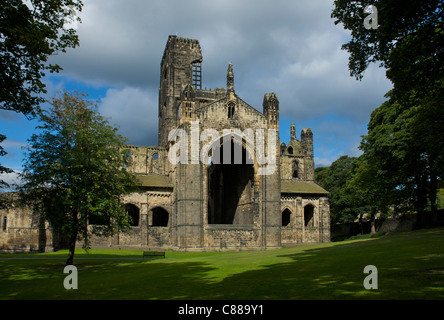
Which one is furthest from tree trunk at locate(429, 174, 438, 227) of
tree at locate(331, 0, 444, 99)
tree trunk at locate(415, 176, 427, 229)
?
tree at locate(331, 0, 444, 99)

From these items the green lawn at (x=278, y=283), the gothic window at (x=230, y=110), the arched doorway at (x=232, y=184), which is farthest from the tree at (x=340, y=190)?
the green lawn at (x=278, y=283)

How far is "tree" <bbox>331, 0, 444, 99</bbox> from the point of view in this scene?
14.7m

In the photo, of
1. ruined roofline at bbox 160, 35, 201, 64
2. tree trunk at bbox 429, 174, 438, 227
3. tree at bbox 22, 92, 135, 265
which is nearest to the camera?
tree at bbox 22, 92, 135, 265

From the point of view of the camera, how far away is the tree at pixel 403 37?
48.3ft

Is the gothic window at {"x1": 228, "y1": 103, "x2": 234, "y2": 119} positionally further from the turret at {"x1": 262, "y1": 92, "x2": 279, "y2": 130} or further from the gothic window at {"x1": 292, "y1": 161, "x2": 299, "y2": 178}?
the gothic window at {"x1": 292, "y1": 161, "x2": 299, "y2": 178}

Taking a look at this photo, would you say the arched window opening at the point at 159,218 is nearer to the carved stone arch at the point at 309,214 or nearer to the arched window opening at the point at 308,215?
the carved stone arch at the point at 309,214

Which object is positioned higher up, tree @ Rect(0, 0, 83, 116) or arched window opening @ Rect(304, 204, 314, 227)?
tree @ Rect(0, 0, 83, 116)

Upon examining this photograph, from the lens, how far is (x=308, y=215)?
53906 millimetres

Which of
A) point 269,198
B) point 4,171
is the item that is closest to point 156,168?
point 269,198

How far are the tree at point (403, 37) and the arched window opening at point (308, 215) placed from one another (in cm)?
3671

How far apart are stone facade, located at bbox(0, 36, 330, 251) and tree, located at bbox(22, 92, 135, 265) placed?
16.4 metres

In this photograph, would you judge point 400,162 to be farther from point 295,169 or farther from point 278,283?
point 278,283
